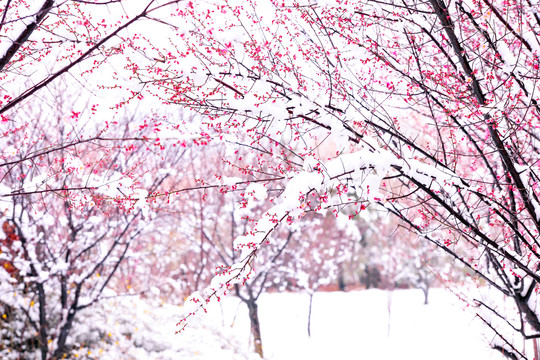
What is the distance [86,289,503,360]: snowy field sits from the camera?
9.01m

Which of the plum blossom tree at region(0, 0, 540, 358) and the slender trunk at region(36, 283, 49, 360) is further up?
the plum blossom tree at region(0, 0, 540, 358)

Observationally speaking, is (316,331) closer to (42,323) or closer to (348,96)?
(42,323)

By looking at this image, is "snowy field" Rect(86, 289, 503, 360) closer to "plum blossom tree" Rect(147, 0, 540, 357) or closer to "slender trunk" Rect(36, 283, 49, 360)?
"slender trunk" Rect(36, 283, 49, 360)

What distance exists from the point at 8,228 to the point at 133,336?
3.17m

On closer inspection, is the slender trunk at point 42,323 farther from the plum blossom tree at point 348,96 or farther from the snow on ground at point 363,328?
the snow on ground at point 363,328

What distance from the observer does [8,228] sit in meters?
8.30

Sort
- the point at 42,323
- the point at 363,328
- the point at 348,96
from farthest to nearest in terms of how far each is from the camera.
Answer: the point at 363,328 < the point at 42,323 < the point at 348,96

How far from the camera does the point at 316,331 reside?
17641mm

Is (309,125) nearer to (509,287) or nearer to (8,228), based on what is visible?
(509,287)

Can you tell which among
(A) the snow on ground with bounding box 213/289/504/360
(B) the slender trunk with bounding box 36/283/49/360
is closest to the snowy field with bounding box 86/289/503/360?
(A) the snow on ground with bounding box 213/289/504/360

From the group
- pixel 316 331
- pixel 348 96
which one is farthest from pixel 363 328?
pixel 348 96

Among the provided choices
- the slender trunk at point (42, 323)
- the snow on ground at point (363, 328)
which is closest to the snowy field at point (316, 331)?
the snow on ground at point (363, 328)

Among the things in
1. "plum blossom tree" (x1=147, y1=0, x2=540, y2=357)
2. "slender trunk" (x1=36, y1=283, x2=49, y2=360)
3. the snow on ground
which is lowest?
the snow on ground

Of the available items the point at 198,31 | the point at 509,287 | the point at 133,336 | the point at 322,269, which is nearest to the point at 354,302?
the point at 322,269
